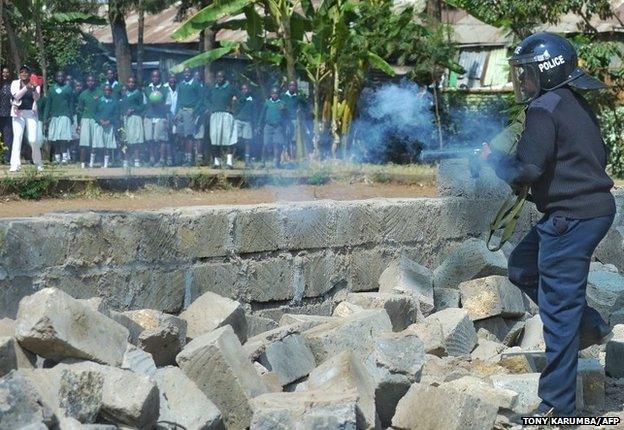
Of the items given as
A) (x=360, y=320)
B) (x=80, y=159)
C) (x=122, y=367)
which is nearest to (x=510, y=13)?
(x=80, y=159)

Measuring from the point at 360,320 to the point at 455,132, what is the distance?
54.6 ft

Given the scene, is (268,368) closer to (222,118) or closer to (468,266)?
(468,266)

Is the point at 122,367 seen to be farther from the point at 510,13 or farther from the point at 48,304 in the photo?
the point at 510,13

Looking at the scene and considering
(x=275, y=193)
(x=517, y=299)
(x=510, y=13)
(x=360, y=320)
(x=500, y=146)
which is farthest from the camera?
(x=510, y=13)

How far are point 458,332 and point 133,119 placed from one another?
12.7 metres

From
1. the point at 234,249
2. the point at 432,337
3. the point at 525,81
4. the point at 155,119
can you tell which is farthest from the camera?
the point at 155,119

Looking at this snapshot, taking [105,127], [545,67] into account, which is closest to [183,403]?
[545,67]

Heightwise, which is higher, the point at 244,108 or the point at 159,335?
the point at 244,108

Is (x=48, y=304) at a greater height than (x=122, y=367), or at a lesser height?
greater

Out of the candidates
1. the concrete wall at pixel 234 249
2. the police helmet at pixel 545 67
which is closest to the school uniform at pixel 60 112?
the concrete wall at pixel 234 249

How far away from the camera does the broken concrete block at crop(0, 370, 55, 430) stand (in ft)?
14.4

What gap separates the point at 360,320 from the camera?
20.8ft

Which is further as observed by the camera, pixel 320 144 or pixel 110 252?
pixel 320 144

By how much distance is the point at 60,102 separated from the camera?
18.8 meters
